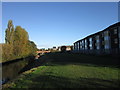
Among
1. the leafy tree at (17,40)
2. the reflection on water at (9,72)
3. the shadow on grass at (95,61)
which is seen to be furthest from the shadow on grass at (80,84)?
the leafy tree at (17,40)

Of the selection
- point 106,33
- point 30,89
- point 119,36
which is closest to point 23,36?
point 106,33

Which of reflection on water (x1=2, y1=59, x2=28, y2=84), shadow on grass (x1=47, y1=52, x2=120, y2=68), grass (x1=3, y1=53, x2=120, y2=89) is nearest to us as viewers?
grass (x1=3, y1=53, x2=120, y2=89)

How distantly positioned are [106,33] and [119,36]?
9.35 metres

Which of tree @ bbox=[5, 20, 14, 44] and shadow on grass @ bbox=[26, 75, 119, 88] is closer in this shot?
shadow on grass @ bbox=[26, 75, 119, 88]

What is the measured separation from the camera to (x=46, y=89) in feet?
24.8

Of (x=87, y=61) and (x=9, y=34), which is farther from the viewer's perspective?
(x=9, y=34)

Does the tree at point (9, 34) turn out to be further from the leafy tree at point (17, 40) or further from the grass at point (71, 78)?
the grass at point (71, 78)

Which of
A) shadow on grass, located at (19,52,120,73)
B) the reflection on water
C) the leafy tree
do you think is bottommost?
the reflection on water

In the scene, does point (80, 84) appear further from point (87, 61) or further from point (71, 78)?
point (87, 61)

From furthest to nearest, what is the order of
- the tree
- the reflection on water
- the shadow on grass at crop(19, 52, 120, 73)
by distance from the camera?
the tree
the reflection on water
the shadow on grass at crop(19, 52, 120, 73)

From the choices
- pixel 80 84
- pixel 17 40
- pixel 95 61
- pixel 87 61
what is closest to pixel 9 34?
pixel 17 40

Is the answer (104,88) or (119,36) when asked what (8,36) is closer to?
(119,36)

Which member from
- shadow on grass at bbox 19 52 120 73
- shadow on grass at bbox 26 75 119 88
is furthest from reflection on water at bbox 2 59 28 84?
shadow on grass at bbox 26 75 119 88

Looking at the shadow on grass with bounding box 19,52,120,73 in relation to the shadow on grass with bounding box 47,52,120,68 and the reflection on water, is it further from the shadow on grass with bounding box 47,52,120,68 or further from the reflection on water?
the reflection on water
